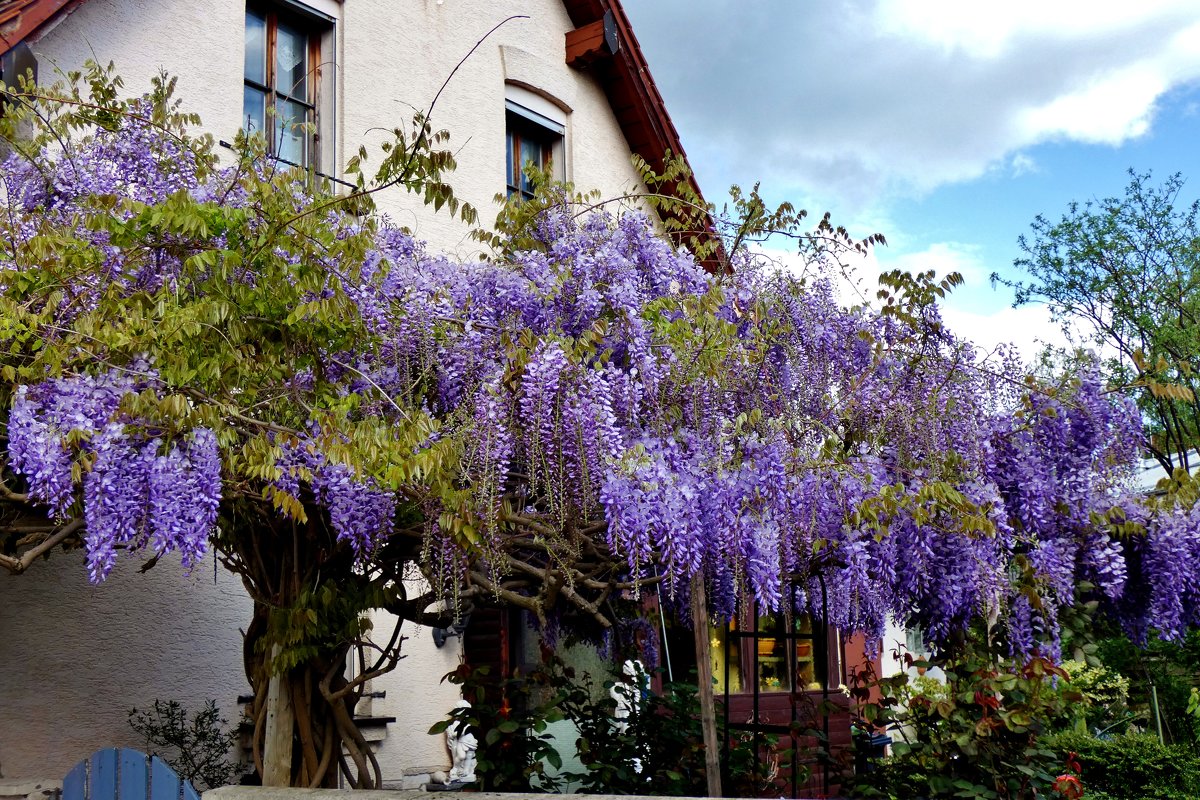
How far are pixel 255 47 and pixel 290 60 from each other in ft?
1.03

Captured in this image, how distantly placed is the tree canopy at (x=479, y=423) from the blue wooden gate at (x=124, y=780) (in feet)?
2.36

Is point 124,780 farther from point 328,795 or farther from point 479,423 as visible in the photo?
point 479,423

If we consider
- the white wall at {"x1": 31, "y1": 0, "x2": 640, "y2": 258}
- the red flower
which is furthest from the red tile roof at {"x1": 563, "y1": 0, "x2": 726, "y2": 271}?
the red flower

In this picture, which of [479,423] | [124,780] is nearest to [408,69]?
[479,423]

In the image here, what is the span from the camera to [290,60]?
7.97m

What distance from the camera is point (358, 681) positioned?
5.14 meters

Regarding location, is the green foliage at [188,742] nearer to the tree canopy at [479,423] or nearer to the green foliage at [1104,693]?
the tree canopy at [479,423]

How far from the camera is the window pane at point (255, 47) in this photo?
7.65 m

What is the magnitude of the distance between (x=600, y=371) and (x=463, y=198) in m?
4.52

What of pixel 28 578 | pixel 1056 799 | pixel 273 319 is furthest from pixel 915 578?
pixel 28 578

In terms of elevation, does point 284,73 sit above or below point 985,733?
above

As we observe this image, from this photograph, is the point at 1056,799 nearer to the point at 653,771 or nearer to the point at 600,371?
the point at 653,771

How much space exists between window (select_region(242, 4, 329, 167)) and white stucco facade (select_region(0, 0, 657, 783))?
0.11 metres

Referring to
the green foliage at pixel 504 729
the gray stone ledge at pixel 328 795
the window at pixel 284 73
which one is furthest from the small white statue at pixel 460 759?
the window at pixel 284 73
